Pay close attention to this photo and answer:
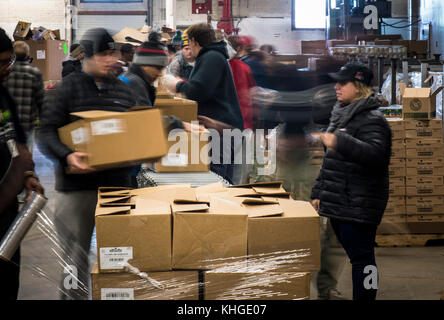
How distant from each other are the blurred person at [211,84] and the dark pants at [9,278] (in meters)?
1.52

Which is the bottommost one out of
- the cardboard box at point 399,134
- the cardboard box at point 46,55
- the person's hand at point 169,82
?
the cardboard box at point 399,134

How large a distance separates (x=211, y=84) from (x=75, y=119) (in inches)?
43.9

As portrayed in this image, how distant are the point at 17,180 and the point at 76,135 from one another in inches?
13.2

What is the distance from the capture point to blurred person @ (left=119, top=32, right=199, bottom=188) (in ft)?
11.5

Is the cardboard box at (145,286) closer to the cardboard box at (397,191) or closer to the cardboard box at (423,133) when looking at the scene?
the cardboard box at (397,191)

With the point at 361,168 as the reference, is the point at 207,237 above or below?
below

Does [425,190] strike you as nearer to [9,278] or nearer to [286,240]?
[286,240]

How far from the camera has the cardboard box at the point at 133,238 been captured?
2812mm

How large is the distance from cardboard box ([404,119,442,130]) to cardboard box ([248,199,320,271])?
9.53ft

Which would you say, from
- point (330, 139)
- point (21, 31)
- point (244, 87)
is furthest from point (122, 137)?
point (21, 31)

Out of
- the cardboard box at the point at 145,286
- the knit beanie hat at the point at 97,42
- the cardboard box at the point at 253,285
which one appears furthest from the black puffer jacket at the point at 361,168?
the knit beanie hat at the point at 97,42

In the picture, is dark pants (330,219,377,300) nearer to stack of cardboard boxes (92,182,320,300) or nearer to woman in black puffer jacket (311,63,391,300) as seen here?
woman in black puffer jacket (311,63,391,300)

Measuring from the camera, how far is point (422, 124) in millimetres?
5516
